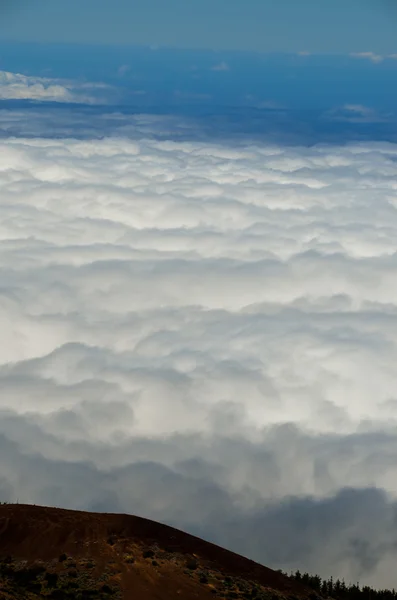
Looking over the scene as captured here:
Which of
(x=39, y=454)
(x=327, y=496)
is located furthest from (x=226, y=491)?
(x=39, y=454)

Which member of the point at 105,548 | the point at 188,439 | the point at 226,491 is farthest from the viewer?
the point at 188,439

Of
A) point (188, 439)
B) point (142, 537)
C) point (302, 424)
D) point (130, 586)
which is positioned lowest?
point (130, 586)

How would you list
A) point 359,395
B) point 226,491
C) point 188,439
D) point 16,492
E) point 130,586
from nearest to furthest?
point 130,586 < point 16,492 < point 226,491 < point 188,439 < point 359,395

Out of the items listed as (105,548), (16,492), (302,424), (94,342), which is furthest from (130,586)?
(94,342)

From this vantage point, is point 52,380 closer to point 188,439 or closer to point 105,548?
point 188,439

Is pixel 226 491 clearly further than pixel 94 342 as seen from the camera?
No

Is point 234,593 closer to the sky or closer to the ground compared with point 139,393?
closer to the ground
